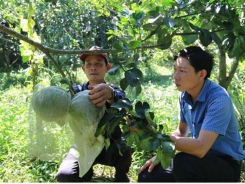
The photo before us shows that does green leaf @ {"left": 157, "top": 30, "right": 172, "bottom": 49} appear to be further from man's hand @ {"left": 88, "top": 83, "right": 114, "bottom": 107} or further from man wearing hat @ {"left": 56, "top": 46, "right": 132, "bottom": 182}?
man wearing hat @ {"left": 56, "top": 46, "right": 132, "bottom": 182}

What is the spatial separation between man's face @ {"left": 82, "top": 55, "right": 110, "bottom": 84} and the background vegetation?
0.43 feet

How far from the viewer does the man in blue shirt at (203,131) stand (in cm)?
178

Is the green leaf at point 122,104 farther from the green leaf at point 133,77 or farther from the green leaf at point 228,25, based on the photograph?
the green leaf at point 228,25

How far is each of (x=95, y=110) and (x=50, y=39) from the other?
5643 millimetres

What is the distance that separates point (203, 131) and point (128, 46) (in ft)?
2.50

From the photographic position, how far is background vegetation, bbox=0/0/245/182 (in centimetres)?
122

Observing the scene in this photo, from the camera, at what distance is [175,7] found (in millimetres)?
1259

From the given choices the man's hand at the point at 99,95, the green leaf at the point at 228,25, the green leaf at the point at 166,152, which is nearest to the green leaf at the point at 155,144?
the green leaf at the point at 166,152

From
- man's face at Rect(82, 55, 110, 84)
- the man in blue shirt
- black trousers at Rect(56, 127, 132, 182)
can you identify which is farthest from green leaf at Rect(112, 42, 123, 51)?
black trousers at Rect(56, 127, 132, 182)

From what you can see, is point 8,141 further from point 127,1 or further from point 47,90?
point 47,90

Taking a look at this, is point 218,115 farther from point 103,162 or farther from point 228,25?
point 103,162

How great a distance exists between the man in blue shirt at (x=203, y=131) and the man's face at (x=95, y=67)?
1.54 feet

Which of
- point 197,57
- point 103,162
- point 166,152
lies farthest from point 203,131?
point 103,162

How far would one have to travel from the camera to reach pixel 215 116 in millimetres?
1787
